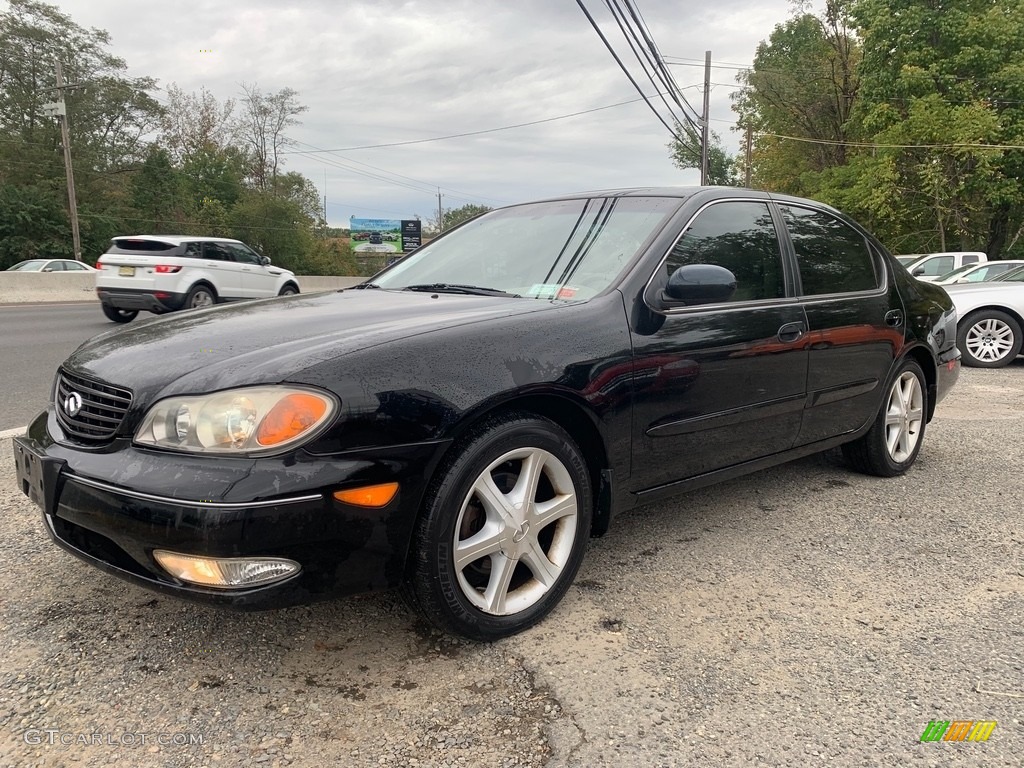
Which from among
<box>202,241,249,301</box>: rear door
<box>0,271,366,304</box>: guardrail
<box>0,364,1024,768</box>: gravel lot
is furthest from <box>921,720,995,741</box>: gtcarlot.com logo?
<box>0,271,366,304</box>: guardrail

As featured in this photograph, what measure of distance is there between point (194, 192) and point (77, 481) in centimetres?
5164

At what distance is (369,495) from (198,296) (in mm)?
12496

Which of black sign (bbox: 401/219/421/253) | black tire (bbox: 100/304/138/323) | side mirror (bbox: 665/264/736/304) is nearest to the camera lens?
side mirror (bbox: 665/264/736/304)

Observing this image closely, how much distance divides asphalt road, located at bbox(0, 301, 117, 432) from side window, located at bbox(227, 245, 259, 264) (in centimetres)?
265

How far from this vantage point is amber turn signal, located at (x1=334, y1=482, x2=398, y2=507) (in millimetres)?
1921

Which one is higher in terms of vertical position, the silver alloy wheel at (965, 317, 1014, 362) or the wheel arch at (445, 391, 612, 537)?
the wheel arch at (445, 391, 612, 537)

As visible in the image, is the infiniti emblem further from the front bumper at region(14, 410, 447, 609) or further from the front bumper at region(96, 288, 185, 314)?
the front bumper at region(96, 288, 185, 314)

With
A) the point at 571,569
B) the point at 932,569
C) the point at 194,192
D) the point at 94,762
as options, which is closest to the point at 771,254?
the point at 932,569

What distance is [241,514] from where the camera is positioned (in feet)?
5.95

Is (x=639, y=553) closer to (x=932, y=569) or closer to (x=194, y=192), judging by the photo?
(x=932, y=569)

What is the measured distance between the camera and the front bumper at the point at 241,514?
5.99ft

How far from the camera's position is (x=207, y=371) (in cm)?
204

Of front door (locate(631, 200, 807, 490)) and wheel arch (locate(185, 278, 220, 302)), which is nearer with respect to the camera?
front door (locate(631, 200, 807, 490))

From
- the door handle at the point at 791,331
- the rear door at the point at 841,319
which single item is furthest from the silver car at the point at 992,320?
the door handle at the point at 791,331
